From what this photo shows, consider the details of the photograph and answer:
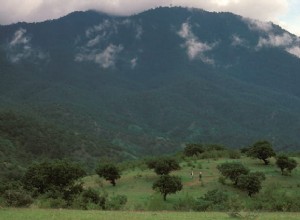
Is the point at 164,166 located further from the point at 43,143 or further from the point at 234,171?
the point at 43,143

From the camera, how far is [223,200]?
50250 mm

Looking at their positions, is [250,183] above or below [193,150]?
below

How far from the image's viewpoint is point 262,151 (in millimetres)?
72875

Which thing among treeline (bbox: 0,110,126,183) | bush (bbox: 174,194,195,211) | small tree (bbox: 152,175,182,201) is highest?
treeline (bbox: 0,110,126,183)

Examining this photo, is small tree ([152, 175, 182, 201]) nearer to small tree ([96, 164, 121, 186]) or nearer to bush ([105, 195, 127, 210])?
bush ([105, 195, 127, 210])

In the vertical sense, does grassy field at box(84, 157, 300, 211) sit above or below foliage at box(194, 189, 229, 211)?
above

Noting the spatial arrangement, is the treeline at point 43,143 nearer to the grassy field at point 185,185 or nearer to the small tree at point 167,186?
the grassy field at point 185,185

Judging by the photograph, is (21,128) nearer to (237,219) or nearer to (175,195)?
(175,195)

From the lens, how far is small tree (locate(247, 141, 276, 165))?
7250 centimetres

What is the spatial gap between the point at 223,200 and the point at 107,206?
11.9 meters

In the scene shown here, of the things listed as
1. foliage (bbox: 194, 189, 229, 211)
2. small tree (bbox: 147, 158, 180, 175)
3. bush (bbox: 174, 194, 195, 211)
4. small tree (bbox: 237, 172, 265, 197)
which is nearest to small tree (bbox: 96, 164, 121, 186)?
small tree (bbox: 147, 158, 180, 175)

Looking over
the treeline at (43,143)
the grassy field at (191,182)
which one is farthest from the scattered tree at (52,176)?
the treeline at (43,143)

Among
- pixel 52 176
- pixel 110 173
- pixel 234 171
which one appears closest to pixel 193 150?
pixel 110 173

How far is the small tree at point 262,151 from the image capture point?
7250 cm
